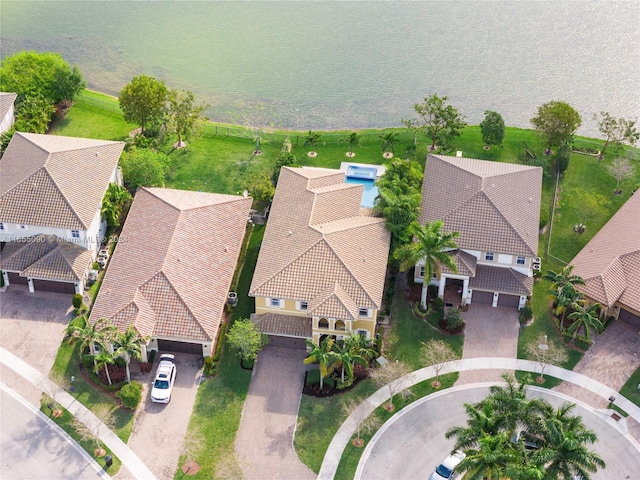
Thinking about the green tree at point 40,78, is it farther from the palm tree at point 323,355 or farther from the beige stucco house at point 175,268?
the palm tree at point 323,355

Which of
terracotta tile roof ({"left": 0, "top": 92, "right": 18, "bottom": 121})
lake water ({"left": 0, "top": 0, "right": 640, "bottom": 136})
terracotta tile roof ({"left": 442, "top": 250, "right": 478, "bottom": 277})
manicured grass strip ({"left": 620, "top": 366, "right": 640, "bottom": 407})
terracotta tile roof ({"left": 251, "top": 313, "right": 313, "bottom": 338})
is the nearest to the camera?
manicured grass strip ({"left": 620, "top": 366, "right": 640, "bottom": 407})

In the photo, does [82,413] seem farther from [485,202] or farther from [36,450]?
[485,202]

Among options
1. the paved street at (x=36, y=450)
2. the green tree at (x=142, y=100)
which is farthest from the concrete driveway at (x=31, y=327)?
the green tree at (x=142, y=100)

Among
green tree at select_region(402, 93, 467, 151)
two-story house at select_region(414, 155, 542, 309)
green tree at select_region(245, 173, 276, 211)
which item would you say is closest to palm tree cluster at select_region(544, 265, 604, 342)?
two-story house at select_region(414, 155, 542, 309)

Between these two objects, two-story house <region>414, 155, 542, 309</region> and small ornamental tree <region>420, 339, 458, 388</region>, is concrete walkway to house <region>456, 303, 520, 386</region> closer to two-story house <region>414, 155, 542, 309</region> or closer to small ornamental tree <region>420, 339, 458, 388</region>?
two-story house <region>414, 155, 542, 309</region>

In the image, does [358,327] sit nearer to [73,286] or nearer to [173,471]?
[173,471]

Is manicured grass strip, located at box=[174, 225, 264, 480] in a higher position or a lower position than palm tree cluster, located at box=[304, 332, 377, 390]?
lower

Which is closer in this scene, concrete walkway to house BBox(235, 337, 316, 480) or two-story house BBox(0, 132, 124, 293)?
concrete walkway to house BBox(235, 337, 316, 480)

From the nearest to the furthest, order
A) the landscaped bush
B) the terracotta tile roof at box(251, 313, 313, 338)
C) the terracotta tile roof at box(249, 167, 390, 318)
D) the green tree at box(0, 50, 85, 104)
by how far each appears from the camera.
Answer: the landscaped bush → the terracotta tile roof at box(249, 167, 390, 318) → the terracotta tile roof at box(251, 313, 313, 338) → the green tree at box(0, 50, 85, 104)
